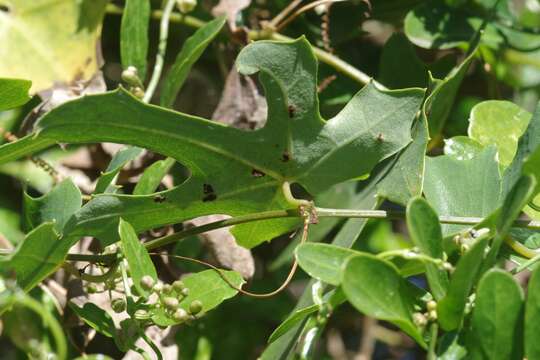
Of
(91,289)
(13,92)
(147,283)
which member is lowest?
(91,289)

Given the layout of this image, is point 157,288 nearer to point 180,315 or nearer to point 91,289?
point 180,315

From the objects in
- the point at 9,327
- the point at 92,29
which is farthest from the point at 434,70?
the point at 9,327

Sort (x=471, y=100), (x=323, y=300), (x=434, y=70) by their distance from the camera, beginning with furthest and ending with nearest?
(x=471, y=100), (x=434, y=70), (x=323, y=300)

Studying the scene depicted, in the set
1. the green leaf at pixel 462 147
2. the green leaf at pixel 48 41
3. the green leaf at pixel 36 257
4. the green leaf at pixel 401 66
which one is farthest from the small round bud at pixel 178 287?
the green leaf at pixel 401 66

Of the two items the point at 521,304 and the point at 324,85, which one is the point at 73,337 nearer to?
the point at 324,85

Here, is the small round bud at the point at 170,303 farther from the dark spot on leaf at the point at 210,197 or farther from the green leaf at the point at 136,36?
the green leaf at the point at 136,36

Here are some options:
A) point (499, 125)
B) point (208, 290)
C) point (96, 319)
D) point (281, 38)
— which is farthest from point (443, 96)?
point (96, 319)
